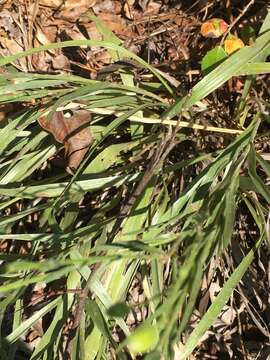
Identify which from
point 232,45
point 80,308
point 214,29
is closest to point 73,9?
point 214,29

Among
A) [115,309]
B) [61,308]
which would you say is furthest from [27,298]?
[115,309]

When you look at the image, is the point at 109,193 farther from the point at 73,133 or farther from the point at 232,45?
the point at 232,45

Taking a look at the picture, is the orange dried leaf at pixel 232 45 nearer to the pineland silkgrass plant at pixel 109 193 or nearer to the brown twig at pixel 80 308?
the pineland silkgrass plant at pixel 109 193

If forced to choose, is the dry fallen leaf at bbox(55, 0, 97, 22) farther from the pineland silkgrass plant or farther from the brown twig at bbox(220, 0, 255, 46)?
the brown twig at bbox(220, 0, 255, 46)

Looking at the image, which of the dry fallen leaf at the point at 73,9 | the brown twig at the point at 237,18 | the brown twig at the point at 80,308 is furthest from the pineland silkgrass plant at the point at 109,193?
the dry fallen leaf at the point at 73,9

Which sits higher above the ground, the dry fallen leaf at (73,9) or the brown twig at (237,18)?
the dry fallen leaf at (73,9)
